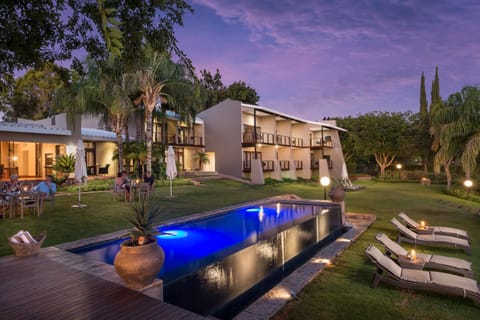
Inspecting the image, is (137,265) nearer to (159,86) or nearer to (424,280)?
(424,280)

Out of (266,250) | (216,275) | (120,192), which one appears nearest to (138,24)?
(216,275)

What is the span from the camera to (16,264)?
15.8 ft

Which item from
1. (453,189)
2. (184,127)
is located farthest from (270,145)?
(453,189)

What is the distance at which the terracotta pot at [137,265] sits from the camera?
3.65m

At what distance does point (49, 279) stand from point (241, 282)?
3.05 m

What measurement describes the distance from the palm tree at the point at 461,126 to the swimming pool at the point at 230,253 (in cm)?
1073

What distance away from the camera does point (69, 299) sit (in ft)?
11.5

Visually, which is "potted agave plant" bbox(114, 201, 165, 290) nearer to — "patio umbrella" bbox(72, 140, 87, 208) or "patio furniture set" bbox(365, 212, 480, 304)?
"patio furniture set" bbox(365, 212, 480, 304)

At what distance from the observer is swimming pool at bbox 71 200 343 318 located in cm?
475

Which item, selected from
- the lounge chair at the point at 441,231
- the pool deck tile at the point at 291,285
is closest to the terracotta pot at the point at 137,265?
the pool deck tile at the point at 291,285

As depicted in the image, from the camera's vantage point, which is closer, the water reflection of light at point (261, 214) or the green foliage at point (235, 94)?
the water reflection of light at point (261, 214)

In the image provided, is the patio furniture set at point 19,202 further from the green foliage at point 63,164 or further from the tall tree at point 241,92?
the tall tree at point 241,92

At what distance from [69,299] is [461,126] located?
21135mm

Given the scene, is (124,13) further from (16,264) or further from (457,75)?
(457,75)
